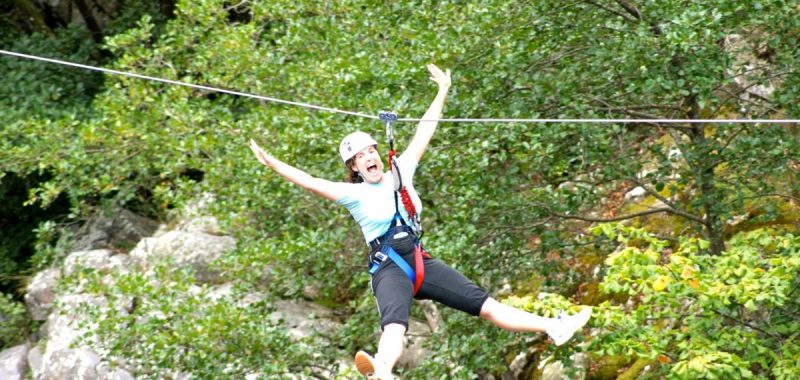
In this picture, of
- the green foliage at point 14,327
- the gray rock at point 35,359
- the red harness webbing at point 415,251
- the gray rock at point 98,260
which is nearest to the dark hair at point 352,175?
the red harness webbing at point 415,251

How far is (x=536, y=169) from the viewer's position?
7969 millimetres

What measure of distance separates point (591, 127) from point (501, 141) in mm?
627

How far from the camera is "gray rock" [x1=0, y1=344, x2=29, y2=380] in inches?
535

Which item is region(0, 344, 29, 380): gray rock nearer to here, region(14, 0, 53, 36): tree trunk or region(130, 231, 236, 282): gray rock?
region(130, 231, 236, 282): gray rock

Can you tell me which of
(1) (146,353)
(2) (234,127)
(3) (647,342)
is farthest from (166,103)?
(3) (647,342)

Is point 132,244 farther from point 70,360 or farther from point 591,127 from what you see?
point 591,127

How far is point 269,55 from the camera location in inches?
413

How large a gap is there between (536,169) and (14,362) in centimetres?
855

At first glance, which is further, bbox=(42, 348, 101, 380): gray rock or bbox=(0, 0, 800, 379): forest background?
bbox=(42, 348, 101, 380): gray rock

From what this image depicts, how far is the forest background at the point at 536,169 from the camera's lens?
6422 mm

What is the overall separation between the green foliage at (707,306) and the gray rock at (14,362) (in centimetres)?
929

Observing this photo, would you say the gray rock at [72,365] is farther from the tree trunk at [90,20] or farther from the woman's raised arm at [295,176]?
the woman's raised arm at [295,176]

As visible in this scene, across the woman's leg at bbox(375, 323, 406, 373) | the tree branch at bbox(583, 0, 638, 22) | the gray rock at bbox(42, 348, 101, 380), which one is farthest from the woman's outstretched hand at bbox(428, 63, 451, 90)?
the gray rock at bbox(42, 348, 101, 380)

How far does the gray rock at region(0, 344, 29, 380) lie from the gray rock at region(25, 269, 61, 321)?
454mm
